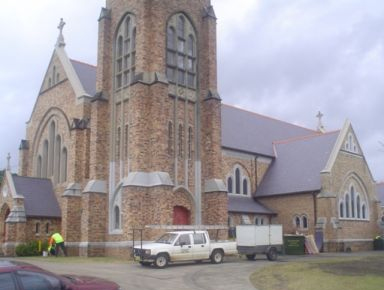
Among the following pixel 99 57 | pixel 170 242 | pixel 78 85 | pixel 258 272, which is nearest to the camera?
pixel 258 272

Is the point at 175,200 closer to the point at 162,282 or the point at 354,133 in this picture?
the point at 162,282

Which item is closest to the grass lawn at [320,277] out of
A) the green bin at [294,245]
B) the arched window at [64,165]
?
the green bin at [294,245]

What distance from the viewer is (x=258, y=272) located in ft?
71.7

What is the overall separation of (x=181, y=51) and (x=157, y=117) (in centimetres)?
619

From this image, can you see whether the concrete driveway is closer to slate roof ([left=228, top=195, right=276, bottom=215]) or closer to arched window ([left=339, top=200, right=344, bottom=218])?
slate roof ([left=228, top=195, right=276, bottom=215])

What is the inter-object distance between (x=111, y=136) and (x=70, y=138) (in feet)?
15.1

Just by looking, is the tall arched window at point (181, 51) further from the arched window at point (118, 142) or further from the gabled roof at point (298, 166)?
the gabled roof at point (298, 166)

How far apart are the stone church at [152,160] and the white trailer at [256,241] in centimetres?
419

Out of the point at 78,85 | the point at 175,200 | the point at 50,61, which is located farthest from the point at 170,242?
the point at 50,61

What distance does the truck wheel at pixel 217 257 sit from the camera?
26.1 metres

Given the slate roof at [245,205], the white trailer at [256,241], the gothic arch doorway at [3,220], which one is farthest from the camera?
the slate roof at [245,205]

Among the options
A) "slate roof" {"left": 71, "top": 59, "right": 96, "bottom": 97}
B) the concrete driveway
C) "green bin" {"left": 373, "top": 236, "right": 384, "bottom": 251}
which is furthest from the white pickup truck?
"green bin" {"left": 373, "top": 236, "right": 384, "bottom": 251}

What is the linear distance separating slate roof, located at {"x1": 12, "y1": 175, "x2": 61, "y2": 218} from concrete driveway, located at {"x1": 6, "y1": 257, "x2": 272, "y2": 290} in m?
11.9

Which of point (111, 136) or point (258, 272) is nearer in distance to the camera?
point (258, 272)
